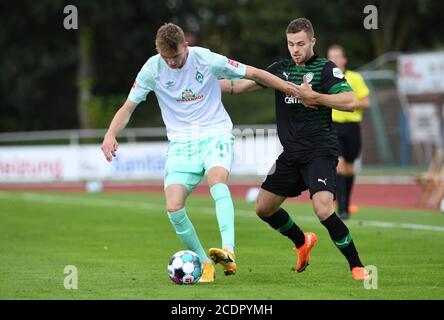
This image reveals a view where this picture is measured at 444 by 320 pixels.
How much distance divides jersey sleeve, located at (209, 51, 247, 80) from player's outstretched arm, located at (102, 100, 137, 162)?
0.84 meters

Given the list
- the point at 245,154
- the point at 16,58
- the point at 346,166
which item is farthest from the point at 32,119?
the point at 346,166

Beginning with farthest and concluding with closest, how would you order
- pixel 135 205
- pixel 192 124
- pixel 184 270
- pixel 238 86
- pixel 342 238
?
pixel 135 205
pixel 238 86
pixel 192 124
pixel 342 238
pixel 184 270

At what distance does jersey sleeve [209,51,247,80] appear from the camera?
31.2ft

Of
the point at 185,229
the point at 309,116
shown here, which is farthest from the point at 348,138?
the point at 185,229

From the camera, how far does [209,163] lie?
9602 mm

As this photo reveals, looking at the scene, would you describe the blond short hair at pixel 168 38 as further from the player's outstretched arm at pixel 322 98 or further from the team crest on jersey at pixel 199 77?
the player's outstretched arm at pixel 322 98

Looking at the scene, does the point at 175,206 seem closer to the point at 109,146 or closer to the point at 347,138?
the point at 109,146

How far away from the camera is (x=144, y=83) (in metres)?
9.68

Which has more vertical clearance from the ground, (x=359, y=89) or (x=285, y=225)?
(x=359, y=89)

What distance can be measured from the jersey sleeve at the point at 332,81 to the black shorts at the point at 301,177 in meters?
0.64

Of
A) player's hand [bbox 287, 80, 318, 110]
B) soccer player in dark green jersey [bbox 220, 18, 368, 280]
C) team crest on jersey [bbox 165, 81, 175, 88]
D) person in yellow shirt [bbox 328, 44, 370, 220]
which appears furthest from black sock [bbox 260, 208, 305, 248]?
person in yellow shirt [bbox 328, 44, 370, 220]

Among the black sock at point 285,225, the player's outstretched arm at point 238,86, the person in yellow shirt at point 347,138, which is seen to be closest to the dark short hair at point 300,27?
the player's outstretched arm at point 238,86

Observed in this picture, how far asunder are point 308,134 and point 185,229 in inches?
56.3

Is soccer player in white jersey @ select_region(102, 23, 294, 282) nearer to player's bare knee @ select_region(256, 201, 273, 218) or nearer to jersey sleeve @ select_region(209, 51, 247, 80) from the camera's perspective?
jersey sleeve @ select_region(209, 51, 247, 80)
